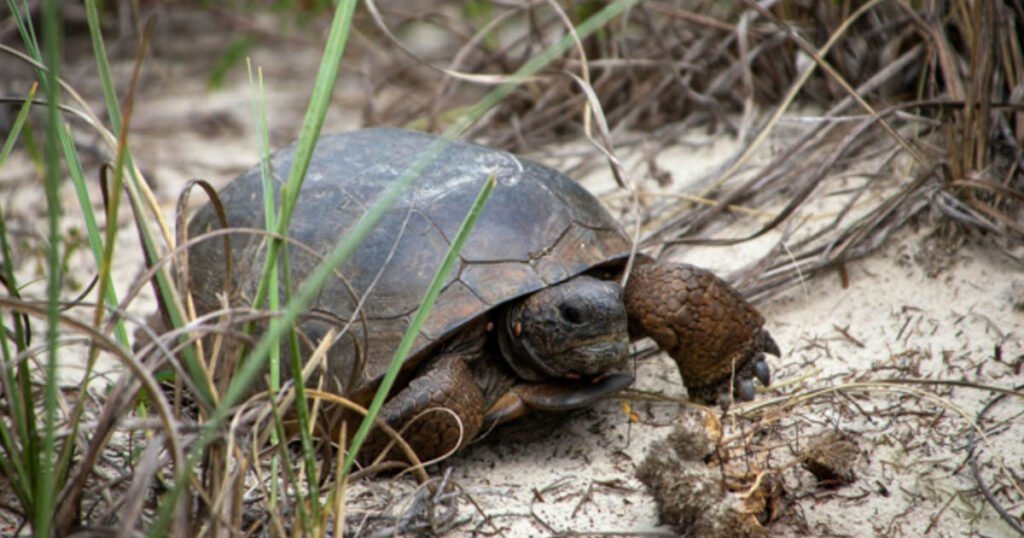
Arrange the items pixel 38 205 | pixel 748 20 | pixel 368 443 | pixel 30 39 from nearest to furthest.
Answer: pixel 30 39 → pixel 368 443 → pixel 748 20 → pixel 38 205

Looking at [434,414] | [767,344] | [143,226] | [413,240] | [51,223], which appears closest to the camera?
[51,223]

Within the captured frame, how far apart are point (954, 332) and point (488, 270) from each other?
4.05 feet

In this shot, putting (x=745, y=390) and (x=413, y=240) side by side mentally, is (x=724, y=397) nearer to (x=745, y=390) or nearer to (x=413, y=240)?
(x=745, y=390)

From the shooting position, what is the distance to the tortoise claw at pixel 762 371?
7.98 feet

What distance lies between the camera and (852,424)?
2.21 m

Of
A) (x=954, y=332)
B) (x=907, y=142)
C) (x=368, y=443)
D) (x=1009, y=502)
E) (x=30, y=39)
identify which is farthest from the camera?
(x=907, y=142)

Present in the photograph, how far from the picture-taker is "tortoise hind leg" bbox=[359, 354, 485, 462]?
218cm

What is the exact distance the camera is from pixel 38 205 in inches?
174

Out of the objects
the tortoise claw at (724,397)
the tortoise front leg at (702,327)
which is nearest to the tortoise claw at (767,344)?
the tortoise front leg at (702,327)

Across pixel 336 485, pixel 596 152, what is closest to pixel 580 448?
pixel 336 485

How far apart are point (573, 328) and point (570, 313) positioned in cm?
4

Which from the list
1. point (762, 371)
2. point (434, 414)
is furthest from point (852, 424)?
point (434, 414)

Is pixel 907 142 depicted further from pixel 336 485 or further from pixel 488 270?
pixel 336 485

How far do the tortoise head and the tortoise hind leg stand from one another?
185mm
